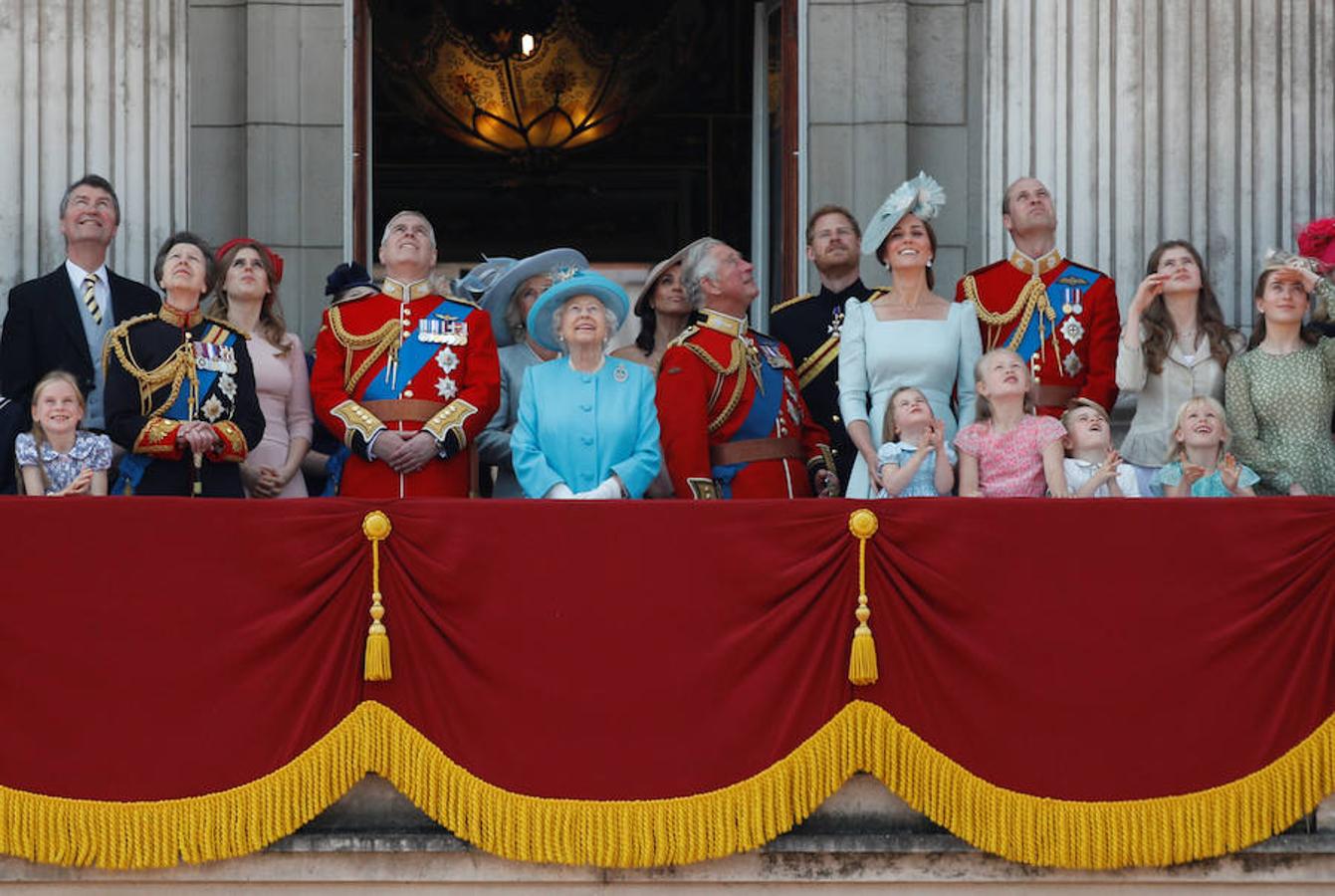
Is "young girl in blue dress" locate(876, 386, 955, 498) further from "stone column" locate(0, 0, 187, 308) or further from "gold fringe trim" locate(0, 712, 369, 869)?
"stone column" locate(0, 0, 187, 308)

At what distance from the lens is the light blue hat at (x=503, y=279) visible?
32.4ft

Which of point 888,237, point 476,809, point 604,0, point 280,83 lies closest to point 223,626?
point 476,809

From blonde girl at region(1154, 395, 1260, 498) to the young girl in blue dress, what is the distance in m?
0.79

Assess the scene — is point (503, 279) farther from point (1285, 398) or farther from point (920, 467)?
point (1285, 398)

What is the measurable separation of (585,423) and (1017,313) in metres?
1.79

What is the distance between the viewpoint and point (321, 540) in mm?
8078

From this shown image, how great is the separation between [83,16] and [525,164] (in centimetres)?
644

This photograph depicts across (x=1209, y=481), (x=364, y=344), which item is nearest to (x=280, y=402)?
(x=364, y=344)

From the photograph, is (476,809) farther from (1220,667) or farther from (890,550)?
(1220,667)

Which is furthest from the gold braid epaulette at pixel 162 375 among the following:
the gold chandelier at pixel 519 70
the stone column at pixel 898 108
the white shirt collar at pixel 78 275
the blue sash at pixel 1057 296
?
the gold chandelier at pixel 519 70

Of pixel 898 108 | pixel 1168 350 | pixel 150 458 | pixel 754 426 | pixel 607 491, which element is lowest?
pixel 607 491

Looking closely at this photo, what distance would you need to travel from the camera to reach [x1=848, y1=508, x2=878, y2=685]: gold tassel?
26.2 ft

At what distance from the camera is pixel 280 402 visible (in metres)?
9.39

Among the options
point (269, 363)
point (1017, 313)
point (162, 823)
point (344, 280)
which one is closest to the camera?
point (162, 823)
